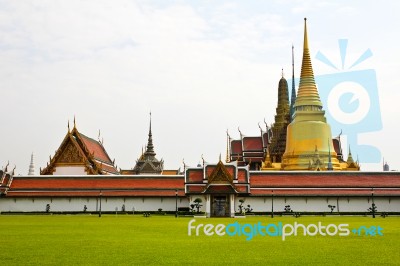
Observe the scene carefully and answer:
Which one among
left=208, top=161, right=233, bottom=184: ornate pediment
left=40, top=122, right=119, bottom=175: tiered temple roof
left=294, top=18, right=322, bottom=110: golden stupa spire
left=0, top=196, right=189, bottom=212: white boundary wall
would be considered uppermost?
left=294, top=18, right=322, bottom=110: golden stupa spire

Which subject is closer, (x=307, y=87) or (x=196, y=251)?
(x=196, y=251)

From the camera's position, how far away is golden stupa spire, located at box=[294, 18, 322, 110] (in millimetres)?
59000

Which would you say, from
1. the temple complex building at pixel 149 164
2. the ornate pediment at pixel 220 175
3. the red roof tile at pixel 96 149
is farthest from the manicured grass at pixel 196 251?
the temple complex building at pixel 149 164

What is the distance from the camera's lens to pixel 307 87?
59.2 meters

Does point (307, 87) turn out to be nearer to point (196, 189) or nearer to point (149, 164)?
point (196, 189)

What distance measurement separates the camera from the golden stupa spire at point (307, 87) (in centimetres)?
5900

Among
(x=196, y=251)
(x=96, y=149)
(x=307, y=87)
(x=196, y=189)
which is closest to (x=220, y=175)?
(x=196, y=189)

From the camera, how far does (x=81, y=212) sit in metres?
45.2

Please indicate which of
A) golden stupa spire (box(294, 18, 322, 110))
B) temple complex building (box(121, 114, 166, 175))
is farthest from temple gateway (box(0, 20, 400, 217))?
temple complex building (box(121, 114, 166, 175))

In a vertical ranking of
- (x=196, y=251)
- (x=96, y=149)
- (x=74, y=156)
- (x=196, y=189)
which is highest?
(x=96, y=149)

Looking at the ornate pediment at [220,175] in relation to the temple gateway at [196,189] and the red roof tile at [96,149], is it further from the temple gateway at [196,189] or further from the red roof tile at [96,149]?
the red roof tile at [96,149]

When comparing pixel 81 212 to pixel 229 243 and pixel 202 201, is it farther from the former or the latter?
pixel 229 243

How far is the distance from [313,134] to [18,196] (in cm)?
2876

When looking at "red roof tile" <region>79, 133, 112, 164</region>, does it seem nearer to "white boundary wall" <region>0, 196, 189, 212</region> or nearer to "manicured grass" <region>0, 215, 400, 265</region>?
"white boundary wall" <region>0, 196, 189, 212</region>
